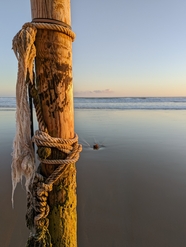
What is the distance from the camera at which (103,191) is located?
353 cm

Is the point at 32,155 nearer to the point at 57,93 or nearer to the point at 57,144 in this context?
the point at 57,144

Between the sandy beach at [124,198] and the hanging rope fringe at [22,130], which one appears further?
the sandy beach at [124,198]

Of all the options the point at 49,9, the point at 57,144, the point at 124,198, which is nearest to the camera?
the point at 49,9

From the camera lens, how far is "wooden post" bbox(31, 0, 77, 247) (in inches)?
49.2

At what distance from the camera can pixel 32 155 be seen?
138 cm

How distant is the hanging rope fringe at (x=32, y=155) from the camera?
1.30 meters

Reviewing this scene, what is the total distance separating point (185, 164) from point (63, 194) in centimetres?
432

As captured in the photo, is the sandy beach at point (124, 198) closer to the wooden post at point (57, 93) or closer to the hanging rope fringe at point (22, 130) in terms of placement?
the wooden post at point (57, 93)

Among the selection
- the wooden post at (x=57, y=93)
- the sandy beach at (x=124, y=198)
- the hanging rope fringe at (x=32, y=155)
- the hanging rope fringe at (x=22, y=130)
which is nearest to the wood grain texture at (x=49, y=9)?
the wooden post at (x=57, y=93)

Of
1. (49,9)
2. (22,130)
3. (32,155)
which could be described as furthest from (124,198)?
(49,9)

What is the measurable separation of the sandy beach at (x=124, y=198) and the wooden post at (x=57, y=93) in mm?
1308

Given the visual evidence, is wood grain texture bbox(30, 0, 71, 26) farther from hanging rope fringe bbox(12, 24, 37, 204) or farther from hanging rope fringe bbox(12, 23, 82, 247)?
hanging rope fringe bbox(12, 24, 37, 204)

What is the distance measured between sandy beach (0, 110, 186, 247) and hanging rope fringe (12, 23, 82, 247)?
4.51ft

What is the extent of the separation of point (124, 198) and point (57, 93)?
271cm
